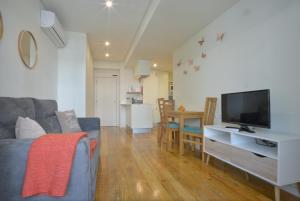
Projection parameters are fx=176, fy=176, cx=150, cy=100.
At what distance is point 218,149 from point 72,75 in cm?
318

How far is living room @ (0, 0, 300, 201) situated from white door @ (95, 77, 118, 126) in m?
2.45

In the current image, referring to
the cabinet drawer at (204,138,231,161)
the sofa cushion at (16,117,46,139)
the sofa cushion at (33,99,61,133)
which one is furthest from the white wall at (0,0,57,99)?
the cabinet drawer at (204,138,231,161)

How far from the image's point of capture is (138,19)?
337cm

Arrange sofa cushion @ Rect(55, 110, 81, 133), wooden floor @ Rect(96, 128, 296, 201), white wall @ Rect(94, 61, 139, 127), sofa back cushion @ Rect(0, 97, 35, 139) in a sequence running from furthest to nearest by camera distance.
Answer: white wall @ Rect(94, 61, 139, 127) < sofa cushion @ Rect(55, 110, 81, 133) < wooden floor @ Rect(96, 128, 296, 201) < sofa back cushion @ Rect(0, 97, 35, 139)

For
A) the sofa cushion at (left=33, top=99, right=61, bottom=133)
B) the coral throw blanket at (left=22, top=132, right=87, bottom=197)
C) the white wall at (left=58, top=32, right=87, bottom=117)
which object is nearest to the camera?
the coral throw blanket at (left=22, top=132, right=87, bottom=197)

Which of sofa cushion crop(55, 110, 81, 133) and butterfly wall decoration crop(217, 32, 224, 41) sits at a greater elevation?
butterfly wall decoration crop(217, 32, 224, 41)

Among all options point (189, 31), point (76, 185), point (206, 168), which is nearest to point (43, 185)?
point (76, 185)

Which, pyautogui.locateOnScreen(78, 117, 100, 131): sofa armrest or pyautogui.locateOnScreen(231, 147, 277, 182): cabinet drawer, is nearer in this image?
pyautogui.locateOnScreen(231, 147, 277, 182): cabinet drawer

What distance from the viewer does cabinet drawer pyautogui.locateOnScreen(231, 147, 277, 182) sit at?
1.61 meters

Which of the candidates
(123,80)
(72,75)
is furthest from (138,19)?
(123,80)

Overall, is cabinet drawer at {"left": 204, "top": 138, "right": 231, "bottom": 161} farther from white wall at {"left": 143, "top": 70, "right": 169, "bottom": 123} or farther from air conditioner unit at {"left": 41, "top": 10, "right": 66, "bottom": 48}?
white wall at {"left": 143, "top": 70, "right": 169, "bottom": 123}

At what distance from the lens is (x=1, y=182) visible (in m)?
1.07

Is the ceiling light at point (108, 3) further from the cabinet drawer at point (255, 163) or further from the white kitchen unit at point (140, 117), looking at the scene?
the white kitchen unit at point (140, 117)

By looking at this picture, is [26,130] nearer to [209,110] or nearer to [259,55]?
[209,110]
